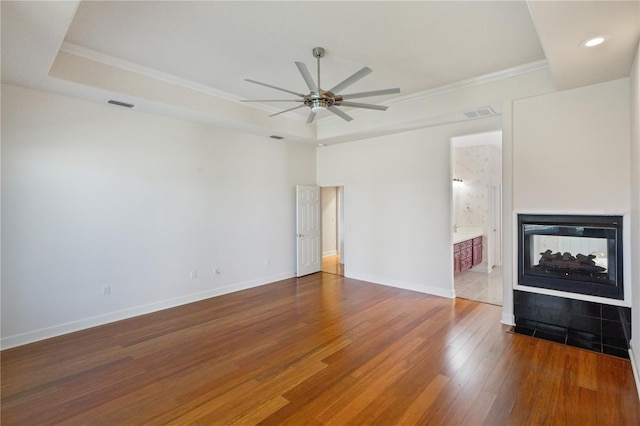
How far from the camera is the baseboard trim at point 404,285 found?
527 cm

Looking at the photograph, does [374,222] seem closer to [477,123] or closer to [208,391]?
[477,123]

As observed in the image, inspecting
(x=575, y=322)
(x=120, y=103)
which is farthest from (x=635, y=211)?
(x=120, y=103)

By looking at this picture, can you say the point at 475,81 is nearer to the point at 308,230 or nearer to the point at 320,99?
the point at 320,99

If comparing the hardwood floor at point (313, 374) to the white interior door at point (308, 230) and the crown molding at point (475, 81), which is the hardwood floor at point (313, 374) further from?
the crown molding at point (475, 81)

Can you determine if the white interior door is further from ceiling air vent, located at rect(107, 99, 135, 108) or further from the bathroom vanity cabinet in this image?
ceiling air vent, located at rect(107, 99, 135, 108)

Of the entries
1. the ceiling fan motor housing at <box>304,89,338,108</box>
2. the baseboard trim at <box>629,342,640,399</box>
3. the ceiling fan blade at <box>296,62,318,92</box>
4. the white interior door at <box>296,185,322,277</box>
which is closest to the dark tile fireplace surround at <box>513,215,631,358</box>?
the baseboard trim at <box>629,342,640,399</box>

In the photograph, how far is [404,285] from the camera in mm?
5812

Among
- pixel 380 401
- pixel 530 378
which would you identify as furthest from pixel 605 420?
pixel 380 401

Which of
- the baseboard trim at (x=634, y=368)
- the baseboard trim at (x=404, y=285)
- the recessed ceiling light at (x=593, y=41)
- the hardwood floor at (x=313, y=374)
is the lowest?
the hardwood floor at (x=313, y=374)

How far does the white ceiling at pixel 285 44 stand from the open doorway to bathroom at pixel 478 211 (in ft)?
10.6

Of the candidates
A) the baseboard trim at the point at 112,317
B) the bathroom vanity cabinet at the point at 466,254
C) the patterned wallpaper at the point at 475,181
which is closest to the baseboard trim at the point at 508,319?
the bathroom vanity cabinet at the point at 466,254

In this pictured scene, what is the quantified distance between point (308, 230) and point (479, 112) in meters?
4.05

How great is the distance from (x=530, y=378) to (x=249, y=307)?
11.9 feet

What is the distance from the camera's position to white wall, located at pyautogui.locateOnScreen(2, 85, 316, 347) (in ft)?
11.8
